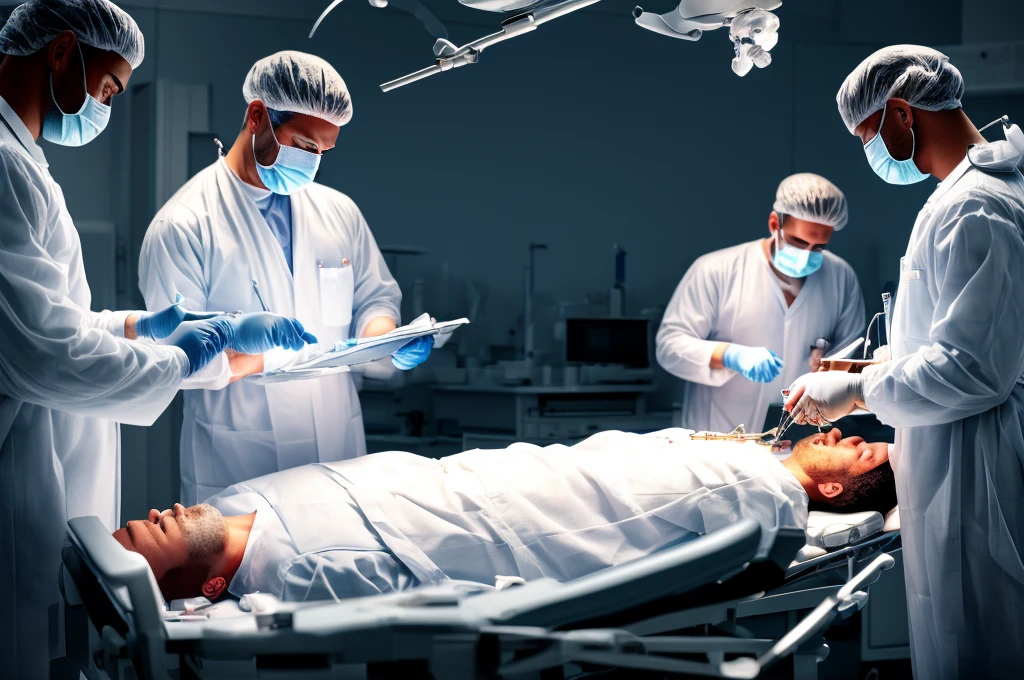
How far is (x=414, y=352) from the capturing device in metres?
2.42

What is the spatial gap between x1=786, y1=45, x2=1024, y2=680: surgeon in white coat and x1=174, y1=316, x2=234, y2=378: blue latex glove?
141 centimetres

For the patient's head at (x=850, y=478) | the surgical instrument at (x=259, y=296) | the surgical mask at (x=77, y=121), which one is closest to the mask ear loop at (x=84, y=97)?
the surgical mask at (x=77, y=121)

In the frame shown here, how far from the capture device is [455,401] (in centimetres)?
425

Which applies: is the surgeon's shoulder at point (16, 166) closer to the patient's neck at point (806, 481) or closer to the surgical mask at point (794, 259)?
the patient's neck at point (806, 481)

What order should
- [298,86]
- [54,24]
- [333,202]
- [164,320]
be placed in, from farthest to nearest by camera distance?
[333,202] < [298,86] < [164,320] < [54,24]

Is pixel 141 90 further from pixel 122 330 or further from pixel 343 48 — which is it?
pixel 122 330

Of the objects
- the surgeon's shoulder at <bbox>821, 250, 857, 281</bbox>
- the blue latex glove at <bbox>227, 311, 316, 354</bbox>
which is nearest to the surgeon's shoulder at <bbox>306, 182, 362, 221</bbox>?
the blue latex glove at <bbox>227, 311, 316, 354</bbox>

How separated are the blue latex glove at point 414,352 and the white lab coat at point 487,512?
14.5 inches

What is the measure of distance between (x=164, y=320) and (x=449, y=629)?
3.92 feet

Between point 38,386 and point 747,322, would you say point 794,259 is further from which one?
point 38,386

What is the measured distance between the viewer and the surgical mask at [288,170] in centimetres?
237

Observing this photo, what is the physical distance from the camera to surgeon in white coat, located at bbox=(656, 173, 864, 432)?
3111mm

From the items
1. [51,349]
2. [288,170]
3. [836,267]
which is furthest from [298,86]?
[836,267]

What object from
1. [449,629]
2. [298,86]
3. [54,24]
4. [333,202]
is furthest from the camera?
[333,202]
